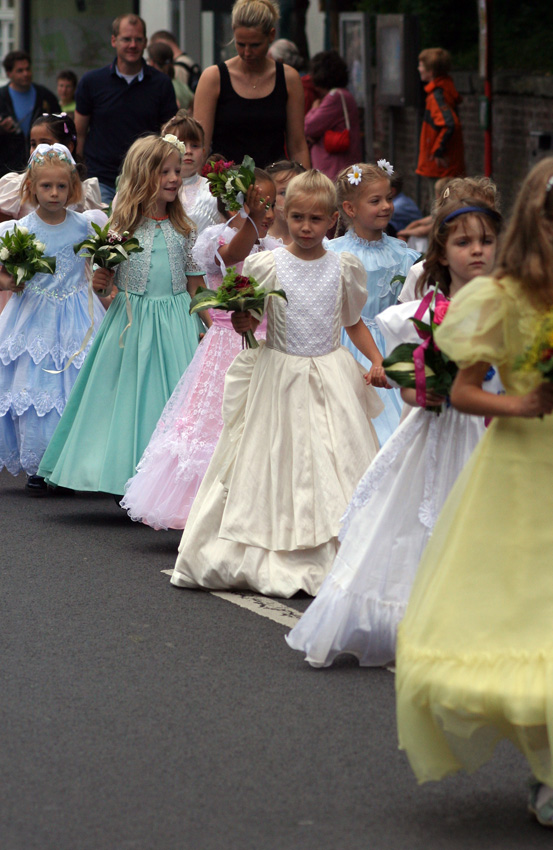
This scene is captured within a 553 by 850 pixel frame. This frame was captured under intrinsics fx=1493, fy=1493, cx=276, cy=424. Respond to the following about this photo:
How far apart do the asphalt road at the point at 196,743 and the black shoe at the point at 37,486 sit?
2.11 metres

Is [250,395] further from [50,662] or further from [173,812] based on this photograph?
[173,812]

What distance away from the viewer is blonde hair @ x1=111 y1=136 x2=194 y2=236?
26.5ft

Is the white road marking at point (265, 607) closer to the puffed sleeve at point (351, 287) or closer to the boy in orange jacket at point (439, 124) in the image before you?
the puffed sleeve at point (351, 287)

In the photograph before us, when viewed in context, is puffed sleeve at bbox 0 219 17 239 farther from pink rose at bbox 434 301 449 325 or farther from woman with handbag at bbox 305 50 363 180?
woman with handbag at bbox 305 50 363 180

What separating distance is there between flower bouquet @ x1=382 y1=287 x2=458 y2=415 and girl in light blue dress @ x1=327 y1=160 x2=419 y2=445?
300 centimetres

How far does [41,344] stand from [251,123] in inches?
82.2

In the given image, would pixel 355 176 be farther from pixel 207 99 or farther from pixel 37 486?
pixel 37 486

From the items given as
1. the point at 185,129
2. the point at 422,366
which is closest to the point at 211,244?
the point at 185,129

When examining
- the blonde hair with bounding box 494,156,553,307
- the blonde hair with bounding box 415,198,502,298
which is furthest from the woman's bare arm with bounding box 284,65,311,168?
the blonde hair with bounding box 494,156,553,307

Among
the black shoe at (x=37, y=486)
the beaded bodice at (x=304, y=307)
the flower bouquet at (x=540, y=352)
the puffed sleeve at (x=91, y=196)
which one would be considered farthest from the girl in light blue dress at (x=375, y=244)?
the flower bouquet at (x=540, y=352)

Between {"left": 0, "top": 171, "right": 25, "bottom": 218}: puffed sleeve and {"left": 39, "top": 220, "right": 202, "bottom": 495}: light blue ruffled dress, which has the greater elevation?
{"left": 0, "top": 171, "right": 25, "bottom": 218}: puffed sleeve

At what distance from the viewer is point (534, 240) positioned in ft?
13.0

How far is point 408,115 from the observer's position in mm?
23703

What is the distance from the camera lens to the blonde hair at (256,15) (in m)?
9.34
